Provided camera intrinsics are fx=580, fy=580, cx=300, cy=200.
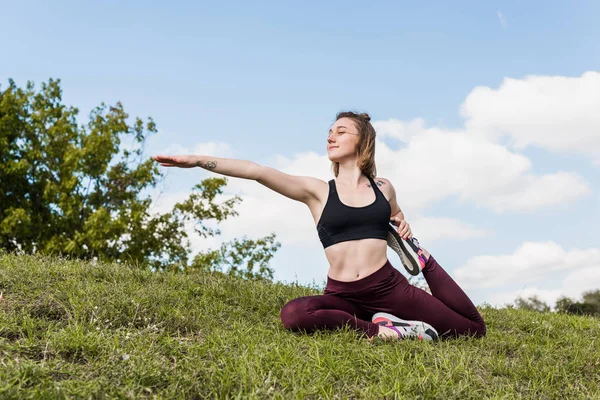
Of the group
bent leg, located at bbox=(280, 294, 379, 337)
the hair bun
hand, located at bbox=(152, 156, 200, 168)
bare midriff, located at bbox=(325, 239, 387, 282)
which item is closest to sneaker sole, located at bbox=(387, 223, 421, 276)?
bare midriff, located at bbox=(325, 239, 387, 282)

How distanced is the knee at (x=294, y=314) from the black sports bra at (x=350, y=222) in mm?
694

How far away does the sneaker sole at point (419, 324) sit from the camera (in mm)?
5625

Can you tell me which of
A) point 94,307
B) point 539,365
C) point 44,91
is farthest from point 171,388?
point 44,91

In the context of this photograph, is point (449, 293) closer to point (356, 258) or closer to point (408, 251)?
point (408, 251)

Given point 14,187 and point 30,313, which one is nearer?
point 30,313

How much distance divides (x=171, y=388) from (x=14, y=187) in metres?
22.9

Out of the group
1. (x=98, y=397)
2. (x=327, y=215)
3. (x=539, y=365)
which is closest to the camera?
(x=98, y=397)

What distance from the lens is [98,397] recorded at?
3.62 metres

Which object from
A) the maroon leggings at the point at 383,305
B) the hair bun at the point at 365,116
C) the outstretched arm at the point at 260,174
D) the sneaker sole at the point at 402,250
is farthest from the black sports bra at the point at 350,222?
the hair bun at the point at 365,116

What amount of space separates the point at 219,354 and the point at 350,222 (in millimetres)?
1963

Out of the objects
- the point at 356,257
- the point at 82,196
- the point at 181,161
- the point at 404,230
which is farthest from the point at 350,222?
the point at 82,196

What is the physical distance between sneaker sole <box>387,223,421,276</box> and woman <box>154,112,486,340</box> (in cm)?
7

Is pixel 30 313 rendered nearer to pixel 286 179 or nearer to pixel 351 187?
pixel 286 179

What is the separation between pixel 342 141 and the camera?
6.29 m
